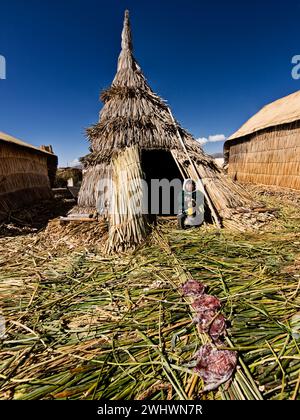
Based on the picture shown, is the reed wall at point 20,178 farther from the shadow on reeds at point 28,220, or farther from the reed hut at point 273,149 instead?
the reed hut at point 273,149

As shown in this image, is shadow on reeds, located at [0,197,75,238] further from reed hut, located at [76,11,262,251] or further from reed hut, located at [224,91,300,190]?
reed hut, located at [224,91,300,190]

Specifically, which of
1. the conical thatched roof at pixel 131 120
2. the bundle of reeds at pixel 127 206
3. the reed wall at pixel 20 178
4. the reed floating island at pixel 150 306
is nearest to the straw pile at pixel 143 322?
the reed floating island at pixel 150 306

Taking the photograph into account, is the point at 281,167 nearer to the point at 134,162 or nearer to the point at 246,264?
the point at 134,162

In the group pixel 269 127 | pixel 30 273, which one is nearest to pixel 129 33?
pixel 269 127

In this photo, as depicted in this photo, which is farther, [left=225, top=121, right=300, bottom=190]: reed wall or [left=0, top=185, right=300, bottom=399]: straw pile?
[left=225, top=121, right=300, bottom=190]: reed wall

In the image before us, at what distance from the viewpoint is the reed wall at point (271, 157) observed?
9.89m

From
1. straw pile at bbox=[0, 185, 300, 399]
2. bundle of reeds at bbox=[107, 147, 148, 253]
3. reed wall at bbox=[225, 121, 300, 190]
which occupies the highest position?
reed wall at bbox=[225, 121, 300, 190]

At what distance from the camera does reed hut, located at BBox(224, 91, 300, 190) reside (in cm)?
991

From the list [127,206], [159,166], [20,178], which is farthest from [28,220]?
[159,166]

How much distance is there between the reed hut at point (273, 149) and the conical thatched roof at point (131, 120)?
5363mm

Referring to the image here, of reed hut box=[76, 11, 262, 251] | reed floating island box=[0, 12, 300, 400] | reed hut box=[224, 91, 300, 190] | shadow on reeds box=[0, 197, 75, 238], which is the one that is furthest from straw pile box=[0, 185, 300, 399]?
reed hut box=[224, 91, 300, 190]

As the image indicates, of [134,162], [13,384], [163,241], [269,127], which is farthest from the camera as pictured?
[269,127]

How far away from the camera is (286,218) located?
5.28 meters
